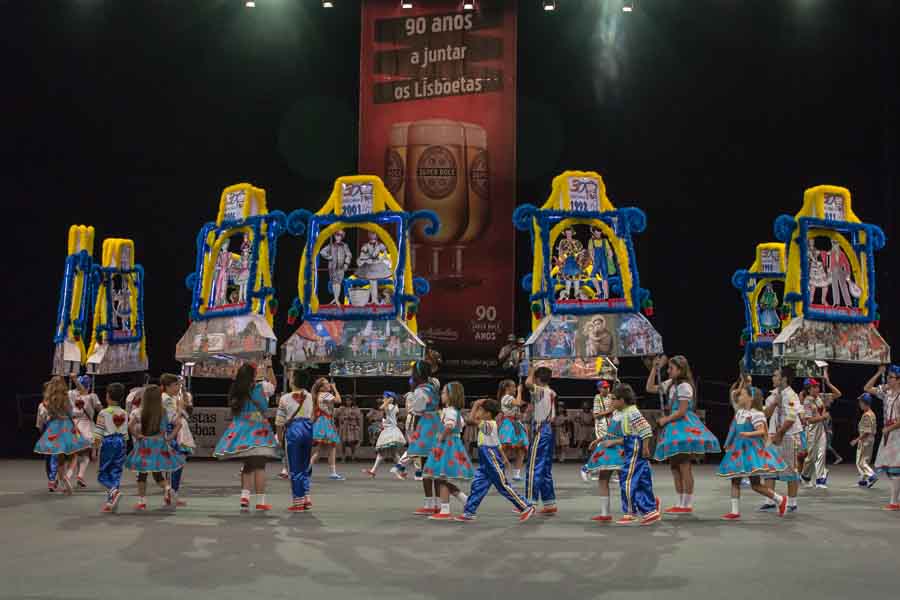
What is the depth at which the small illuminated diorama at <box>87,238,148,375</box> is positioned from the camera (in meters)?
16.7

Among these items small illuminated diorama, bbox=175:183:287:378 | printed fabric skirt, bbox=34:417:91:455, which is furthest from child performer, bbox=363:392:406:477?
printed fabric skirt, bbox=34:417:91:455

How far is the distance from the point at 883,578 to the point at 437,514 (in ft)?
16.0

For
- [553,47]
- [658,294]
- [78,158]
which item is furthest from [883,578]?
[78,158]

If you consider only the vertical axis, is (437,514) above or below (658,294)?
below

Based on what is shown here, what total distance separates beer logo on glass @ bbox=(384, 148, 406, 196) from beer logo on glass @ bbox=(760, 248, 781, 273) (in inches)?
293

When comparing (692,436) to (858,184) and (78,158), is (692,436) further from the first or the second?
(78,158)

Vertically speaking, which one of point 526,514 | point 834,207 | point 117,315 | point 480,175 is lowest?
point 526,514

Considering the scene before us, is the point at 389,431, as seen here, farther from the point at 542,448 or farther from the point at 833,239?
the point at 833,239

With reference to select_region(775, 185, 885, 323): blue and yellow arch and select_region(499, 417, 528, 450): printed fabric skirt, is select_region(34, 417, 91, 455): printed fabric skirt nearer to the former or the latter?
select_region(499, 417, 528, 450): printed fabric skirt

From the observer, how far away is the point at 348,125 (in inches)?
974

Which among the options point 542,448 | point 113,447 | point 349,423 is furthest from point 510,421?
point 349,423

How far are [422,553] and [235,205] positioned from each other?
285 inches

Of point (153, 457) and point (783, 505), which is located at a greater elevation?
point (153, 457)

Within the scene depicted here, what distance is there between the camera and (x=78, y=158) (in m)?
24.0
